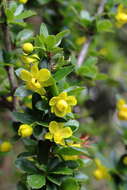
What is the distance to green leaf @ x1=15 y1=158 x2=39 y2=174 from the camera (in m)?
0.68

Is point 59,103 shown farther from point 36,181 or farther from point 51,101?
point 36,181

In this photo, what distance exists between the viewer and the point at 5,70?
2.68 ft

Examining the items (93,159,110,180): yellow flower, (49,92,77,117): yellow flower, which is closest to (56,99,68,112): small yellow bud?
(49,92,77,117): yellow flower

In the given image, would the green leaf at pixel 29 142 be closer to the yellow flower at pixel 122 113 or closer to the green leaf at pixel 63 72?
the green leaf at pixel 63 72

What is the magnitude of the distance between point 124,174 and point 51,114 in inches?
16.7

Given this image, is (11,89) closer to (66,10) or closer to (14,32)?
(14,32)

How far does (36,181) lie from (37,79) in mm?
202

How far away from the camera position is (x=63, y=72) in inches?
24.3

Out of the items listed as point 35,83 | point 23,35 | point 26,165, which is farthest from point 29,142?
point 23,35

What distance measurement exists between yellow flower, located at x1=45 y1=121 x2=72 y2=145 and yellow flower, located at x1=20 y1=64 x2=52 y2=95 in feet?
0.22

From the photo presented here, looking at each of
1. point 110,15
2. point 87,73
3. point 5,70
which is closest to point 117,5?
point 110,15

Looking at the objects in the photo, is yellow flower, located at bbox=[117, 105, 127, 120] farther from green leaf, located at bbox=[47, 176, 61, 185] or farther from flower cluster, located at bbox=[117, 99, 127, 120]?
green leaf, located at bbox=[47, 176, 61, 185]

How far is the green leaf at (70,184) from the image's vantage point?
66 centimetres

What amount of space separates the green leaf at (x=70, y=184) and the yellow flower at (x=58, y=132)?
0.31ft
